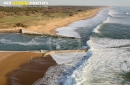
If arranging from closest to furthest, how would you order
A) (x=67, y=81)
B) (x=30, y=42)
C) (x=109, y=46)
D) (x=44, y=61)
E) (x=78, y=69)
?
(x=67, y=81) < (x=78, y=69) < (x=44, y=61) < (x=109, y=46) < (x=30, y=42)

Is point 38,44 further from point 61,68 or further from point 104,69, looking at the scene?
point 104,69

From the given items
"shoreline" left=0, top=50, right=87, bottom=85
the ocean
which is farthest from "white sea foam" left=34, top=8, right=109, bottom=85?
"shoreline" left=0, top=50, right=87, bottom=85

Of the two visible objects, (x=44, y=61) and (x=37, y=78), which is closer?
(x=37, y=78)

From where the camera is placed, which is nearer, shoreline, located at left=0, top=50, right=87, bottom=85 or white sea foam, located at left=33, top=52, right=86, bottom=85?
white sea foam, located at left=33, top=52, right=86, bottom=85

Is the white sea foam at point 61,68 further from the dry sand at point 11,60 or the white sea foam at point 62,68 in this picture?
the dry sand at point 11,60

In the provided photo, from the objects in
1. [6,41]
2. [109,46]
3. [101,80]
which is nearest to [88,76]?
[101,80]

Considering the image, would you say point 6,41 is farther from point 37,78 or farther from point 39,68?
point 37,78

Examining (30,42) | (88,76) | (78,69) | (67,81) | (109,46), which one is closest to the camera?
(67,81)

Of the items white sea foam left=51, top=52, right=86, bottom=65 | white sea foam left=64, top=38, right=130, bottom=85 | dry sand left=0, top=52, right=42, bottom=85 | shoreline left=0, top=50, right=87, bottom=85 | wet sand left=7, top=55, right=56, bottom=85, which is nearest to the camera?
white sea foam left=64, top=38, right=130, bottom=85

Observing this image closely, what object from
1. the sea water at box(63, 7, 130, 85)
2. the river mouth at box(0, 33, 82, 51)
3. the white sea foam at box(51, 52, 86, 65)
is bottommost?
the river mouth at box(0, 33, 82, 51)

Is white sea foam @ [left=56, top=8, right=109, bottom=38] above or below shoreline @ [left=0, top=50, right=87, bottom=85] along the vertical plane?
below

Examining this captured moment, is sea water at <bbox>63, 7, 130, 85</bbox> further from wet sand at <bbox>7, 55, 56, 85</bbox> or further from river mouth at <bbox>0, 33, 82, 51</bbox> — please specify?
river mouth at <bbox>0, 33, 82, 51</bbox>
